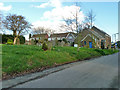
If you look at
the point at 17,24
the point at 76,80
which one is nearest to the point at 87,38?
the point at 17,24

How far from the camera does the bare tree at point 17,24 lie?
2627 centimetres

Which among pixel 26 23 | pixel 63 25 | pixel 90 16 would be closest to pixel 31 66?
pixel 63 25

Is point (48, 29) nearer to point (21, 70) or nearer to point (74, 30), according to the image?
point (74, 30)

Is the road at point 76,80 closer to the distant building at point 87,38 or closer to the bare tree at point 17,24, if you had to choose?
the distant building at point 87,38

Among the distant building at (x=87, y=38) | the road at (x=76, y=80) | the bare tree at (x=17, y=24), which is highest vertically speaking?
the bare tree at (x=17, y=24)

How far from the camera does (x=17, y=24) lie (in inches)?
1085

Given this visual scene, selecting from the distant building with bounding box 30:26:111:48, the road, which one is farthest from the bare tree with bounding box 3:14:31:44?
the road

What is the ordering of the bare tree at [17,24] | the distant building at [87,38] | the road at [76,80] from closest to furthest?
the road at [76,80]
the distant building at [87,38]
the bare tree at [17,24]

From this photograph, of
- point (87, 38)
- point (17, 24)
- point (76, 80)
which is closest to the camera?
point (76, 80)

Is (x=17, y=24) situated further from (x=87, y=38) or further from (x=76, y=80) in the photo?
(x=76, y=80)

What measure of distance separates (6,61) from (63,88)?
3982mm

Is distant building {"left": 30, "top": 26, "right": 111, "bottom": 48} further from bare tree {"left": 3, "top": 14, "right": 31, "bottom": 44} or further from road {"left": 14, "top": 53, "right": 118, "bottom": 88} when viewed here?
road {"left": 14, "top": 53, "right": 118, "bottom": 88}

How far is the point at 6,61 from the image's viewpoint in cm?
618

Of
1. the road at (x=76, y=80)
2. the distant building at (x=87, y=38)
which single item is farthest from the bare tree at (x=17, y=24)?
the road at (x=76, y=80)
